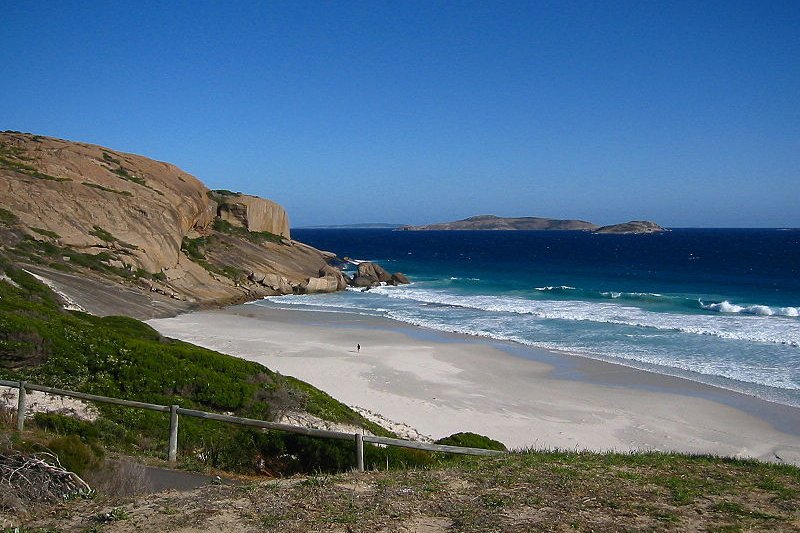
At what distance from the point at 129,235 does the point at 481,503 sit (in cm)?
4303

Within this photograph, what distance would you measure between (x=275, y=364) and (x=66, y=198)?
26.1 meters

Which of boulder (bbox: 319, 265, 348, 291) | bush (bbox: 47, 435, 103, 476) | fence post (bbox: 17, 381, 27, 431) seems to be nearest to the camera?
bush (bbox: 47, 435, 103, 476)

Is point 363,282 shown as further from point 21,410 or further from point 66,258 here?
point 21,410

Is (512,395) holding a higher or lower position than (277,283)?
lower

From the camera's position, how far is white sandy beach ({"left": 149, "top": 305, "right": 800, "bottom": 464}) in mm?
19156

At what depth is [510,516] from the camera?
7.21 metres

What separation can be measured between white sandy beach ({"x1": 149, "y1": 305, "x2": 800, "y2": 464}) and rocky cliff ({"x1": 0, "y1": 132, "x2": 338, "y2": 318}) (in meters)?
7.37

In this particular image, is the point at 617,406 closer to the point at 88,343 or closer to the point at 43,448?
the point at 88,343

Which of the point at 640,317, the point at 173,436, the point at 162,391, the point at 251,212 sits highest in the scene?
the point at 251,212

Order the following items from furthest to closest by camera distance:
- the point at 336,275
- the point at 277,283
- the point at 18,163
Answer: the point at 336,275 → the point at 277,283 → the point at 18,163

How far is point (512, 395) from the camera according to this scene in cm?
2369

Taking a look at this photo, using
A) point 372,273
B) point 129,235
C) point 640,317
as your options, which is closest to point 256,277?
point 129,235

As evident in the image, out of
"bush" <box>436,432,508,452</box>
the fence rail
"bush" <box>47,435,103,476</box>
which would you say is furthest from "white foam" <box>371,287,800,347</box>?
"bush" <box>47,435,103,476</box>

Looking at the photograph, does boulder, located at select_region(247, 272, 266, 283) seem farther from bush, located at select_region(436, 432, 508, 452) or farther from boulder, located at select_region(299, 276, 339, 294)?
bush, located at select_region(436, 432, 508, 452)
